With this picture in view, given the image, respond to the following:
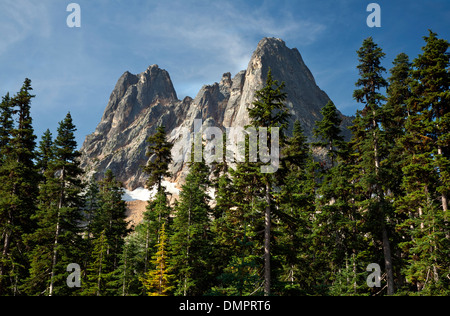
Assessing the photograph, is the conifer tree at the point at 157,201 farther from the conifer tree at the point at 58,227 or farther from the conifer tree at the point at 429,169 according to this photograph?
the conifer tree at the point at 429,169

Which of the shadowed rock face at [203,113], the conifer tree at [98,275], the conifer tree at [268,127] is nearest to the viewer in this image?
the conifer tree at [268,127]

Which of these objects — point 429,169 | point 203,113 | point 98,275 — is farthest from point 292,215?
point 203,113

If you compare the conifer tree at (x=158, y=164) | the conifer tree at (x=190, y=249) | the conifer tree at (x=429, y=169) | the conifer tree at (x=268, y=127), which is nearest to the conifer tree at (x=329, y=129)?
the conifer tree at (x=429, y=169)

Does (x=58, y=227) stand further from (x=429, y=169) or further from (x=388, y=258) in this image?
(x=429, y=169)

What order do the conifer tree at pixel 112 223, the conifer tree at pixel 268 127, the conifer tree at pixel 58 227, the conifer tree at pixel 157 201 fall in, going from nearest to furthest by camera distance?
the conifer tree at pixel 268 127
the conifer tree at pixel 58 227
the conifer tree at pixel 157 201
the conifer tree at pixel 112 223

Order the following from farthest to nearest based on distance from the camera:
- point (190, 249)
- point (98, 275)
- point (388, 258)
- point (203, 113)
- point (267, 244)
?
point (203, 113) < point (98, 275) < point (190, 249) < point (388, 258) < point (267, 244)

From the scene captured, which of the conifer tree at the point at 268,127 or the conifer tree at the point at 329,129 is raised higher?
the conifer tree at the point at 329,129

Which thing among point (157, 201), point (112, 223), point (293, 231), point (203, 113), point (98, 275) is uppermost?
point (203, 113)

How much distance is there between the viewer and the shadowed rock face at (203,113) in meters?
165

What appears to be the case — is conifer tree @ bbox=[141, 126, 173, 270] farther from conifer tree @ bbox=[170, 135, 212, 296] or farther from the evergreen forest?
conifer tree @ bbox=[170, 135, 212, 296]

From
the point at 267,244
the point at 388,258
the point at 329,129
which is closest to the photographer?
the point at 267,244

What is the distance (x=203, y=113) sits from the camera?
18075 cm
